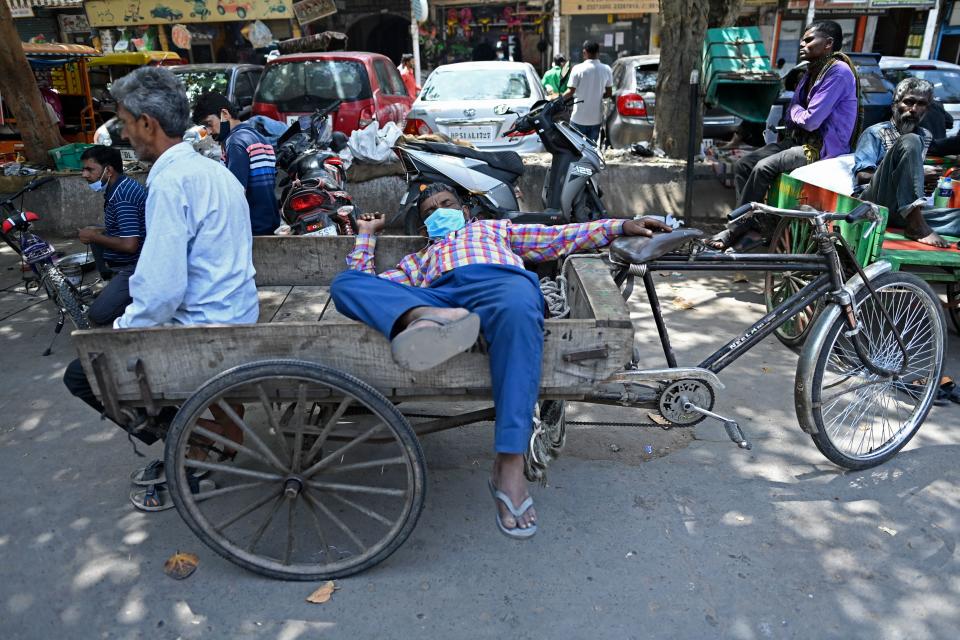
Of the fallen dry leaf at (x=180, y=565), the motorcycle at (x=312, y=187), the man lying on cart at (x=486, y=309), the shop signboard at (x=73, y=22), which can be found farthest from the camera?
the shop signboard at (x=73, y=22)

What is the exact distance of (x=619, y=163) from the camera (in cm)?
673

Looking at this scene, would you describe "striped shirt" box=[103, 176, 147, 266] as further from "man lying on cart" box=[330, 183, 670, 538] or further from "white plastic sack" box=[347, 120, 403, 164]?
"white plastic sack" box=[347, 120, 403, 164]

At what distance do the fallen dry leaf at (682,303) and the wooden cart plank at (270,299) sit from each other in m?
2.94

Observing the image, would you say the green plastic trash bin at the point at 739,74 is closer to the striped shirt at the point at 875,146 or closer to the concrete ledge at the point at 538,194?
the concrete ledge at the point at 538,194

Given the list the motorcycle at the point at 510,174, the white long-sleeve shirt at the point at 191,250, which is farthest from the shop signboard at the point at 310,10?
the white long-sleeve shirt at the point at 191,250

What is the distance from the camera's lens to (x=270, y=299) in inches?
123

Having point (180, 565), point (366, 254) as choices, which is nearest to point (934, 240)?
point (366, 254)

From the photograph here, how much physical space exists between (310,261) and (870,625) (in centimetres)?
265

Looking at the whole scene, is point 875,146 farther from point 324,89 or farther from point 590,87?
point 324,89

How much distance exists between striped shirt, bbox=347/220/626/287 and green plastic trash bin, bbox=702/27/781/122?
3693 millimetres

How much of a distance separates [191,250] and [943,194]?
4.50m

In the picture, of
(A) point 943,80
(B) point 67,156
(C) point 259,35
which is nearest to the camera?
(B) point 67,156

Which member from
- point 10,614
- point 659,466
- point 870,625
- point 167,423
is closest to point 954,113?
point 659,466

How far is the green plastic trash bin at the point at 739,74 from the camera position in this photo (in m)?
5.73
